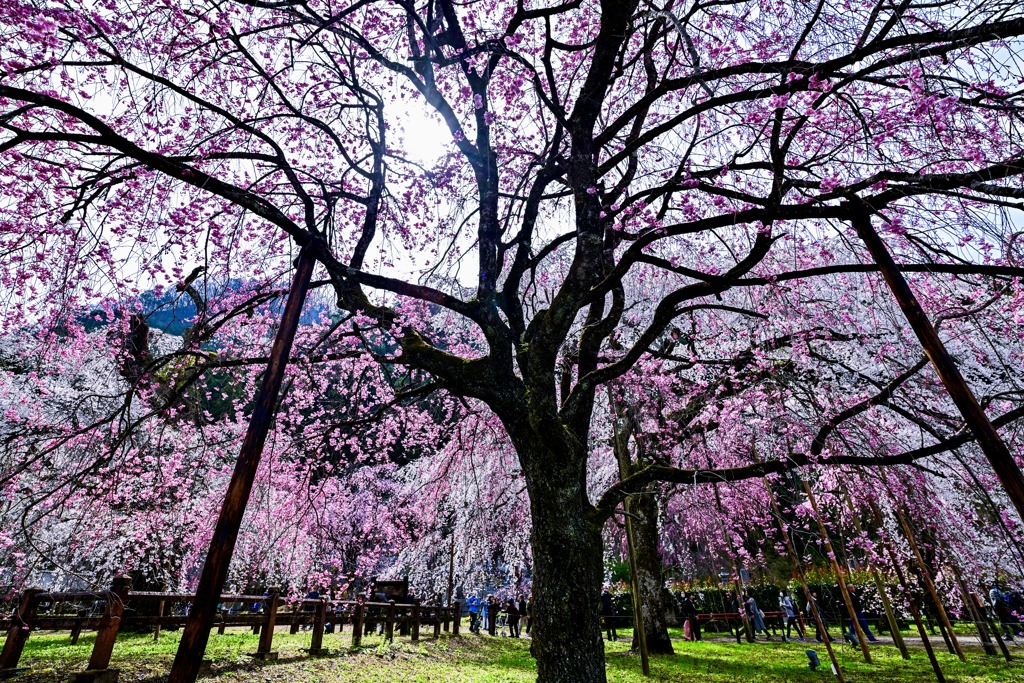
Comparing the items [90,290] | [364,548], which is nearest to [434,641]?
[364,548]

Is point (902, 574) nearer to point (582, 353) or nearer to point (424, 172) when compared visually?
point (582, 353)

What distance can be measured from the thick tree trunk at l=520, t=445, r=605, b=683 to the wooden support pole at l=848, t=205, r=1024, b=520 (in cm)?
286

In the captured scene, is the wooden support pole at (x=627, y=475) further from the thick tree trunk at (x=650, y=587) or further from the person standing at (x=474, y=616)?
the person standing at (x=474, y=616)

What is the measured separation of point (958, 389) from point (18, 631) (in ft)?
34.3

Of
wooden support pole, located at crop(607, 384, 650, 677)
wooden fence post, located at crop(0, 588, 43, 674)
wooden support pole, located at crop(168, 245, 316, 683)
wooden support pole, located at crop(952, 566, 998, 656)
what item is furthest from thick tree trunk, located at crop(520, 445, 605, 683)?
wooden support pole, located at crop(952, 566, 998, 656)

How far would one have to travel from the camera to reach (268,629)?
326 inches

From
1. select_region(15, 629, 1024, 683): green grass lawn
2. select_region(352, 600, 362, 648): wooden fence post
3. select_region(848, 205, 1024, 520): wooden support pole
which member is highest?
select_region(848, 205, 1024, 520): wooden support pole

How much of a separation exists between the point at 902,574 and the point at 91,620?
14.8 metres

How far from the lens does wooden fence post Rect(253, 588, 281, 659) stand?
8156mm

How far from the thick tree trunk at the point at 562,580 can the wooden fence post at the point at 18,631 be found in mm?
6522

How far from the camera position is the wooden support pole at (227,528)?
2.45 m

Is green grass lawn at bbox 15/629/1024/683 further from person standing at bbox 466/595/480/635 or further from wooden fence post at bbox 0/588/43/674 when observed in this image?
person standing at bbox 466/595/480/635

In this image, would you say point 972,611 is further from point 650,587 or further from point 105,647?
point 105,647

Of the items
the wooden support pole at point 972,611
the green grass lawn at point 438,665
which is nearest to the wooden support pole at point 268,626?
the green grass lawn at point 438,665
